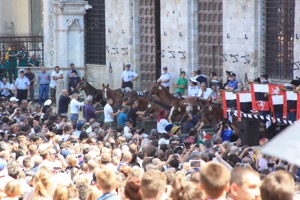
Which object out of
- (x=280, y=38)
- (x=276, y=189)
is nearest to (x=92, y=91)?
(x=280, y=38)

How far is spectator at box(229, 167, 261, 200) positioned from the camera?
23.8ft

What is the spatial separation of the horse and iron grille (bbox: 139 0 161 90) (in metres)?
2.86

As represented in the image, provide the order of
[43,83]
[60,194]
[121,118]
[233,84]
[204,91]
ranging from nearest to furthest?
[60,194] < [121,118] < [233,84] < [204,91] < [43,83]

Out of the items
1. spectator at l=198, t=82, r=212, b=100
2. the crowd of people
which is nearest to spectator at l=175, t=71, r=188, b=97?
the crowd of people

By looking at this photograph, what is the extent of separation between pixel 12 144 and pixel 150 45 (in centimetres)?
1599

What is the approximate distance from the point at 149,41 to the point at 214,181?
86.2 ft

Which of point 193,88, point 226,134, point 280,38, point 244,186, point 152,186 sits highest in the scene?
point 280,38

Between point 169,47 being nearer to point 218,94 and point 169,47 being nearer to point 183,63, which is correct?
point 183,63

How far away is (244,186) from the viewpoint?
23.8 feet

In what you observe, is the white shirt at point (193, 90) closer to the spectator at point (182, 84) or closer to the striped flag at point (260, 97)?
the spectator at point (182, 84)

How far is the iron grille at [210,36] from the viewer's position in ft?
98.5

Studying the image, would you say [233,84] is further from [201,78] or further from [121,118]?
[121,118]

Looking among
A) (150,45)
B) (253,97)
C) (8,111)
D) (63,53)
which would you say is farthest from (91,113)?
(63,53)

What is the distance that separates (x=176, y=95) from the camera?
27531 mm
